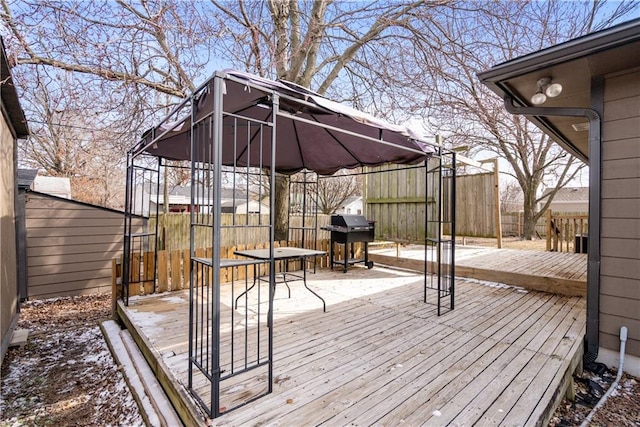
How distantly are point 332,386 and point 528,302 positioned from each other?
328cm

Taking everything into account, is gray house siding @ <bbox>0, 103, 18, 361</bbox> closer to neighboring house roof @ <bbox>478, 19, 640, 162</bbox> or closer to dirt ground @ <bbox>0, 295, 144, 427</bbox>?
dirt ground @ <bbox>0, 295, 144, 427</bbox>

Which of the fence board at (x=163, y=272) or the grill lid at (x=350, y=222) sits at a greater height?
the grill lid at (x=350, y=222)

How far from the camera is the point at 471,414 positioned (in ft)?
5.81

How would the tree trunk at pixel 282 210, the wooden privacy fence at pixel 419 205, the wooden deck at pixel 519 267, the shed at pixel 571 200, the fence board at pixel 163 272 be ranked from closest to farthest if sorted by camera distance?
Answer: 1. the fence board at pixel 163 272
2. the wooden deck at pixel 519 267
3. the tree trunk at pixel 282 210
4. the wooden privacy fence at pixel 419 205
5. the shed at pixel 571 200

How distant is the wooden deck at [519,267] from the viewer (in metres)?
4.36

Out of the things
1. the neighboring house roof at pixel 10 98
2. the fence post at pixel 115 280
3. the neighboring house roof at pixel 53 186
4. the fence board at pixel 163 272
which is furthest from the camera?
the neighboring house roof at pixel 53 186

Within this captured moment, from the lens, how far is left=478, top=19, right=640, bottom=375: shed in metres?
2.46

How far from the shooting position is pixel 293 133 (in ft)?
14.8

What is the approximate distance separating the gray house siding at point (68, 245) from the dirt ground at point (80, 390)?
1530 mm

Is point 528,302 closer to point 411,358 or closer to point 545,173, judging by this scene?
point 411,358

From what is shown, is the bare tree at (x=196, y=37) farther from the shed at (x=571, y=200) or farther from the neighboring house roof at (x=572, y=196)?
the neighboring house roof at (x=572, y=196)

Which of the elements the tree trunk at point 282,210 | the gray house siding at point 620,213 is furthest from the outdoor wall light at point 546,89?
the tree trunk at point 282,210

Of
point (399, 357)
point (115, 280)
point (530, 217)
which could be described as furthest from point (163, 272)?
point (530, 217)

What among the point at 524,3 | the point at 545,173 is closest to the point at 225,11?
the point at 524,3
